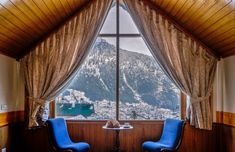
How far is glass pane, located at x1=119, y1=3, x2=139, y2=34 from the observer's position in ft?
21.9

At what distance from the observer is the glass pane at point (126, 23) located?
21.9 ft

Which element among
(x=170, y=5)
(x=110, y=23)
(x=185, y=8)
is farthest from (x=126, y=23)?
(x=185, y=8)

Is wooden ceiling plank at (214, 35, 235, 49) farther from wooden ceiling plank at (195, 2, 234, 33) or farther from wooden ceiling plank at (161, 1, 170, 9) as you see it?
wooden ceiling plank at (161, 1, 170, 9)

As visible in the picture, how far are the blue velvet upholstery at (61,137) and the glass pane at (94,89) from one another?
1.38 feet

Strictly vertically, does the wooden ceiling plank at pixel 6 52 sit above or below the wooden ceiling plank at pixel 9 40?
below

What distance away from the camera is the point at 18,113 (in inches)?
255

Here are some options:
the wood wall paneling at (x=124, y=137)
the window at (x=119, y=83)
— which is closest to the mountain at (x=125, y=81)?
the window at (x=119, y=83)

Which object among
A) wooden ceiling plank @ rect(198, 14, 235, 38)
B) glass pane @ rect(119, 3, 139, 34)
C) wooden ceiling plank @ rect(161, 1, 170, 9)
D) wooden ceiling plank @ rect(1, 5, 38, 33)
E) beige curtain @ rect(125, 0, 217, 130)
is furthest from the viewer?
glass pane @ rect(119, 3, 139, 34)

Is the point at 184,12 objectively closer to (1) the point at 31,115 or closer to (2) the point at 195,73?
(2) the point at 195,73

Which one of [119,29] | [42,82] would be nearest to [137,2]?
[119,29]

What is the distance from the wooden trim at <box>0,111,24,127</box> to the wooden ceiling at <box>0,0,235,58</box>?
3.31 ft

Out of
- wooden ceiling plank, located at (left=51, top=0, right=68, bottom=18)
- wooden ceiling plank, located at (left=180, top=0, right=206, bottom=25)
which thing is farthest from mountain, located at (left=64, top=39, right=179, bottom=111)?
wooden ceiling plank, located at (left=180, top=0, right=206, bottom=25)

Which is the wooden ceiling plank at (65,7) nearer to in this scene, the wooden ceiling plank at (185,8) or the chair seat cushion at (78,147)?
the wooden ceiling plank at (185,8)

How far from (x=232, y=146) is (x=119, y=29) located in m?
2.85
